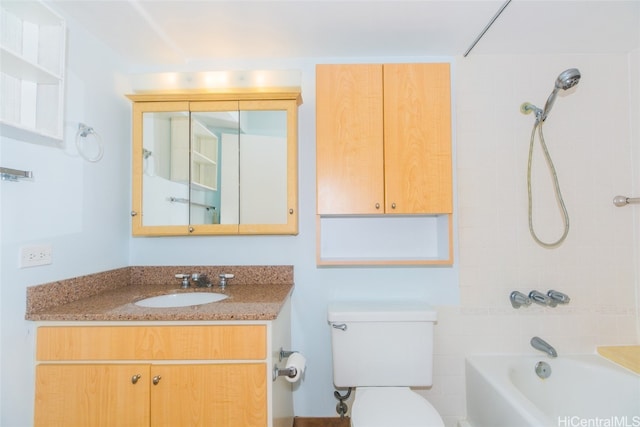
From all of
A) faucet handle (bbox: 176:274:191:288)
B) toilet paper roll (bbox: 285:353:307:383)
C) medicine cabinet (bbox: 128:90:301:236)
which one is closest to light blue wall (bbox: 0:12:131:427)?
medicine cabinet (bbox: 128:90:301:236)

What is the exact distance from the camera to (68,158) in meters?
1.34

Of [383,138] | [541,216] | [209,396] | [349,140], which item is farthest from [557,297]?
[209,396]

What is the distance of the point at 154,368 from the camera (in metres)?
1.10

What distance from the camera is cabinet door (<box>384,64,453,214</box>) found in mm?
1505

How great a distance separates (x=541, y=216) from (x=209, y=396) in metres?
1.92

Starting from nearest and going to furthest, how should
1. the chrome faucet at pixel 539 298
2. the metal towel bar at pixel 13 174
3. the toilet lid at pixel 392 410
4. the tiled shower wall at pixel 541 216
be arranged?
1. the metal towel bar at pixel 13 174
2. the toilet lid at pixel 392 410
3. the chrome faucet at pixel 539 298
4. the tiled shower wall at pixel 541 216

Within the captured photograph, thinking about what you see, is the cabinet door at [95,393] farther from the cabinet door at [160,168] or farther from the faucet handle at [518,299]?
the faucet handle at [518,299]

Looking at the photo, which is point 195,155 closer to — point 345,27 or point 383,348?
point 345,27

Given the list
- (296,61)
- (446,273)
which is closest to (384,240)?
Result: (446,273)

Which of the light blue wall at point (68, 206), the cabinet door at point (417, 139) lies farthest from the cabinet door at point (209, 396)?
the cabinet door at point (417, 139)

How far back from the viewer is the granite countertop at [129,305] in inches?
43.7

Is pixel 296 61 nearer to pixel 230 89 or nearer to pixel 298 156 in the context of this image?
pixel 230 89

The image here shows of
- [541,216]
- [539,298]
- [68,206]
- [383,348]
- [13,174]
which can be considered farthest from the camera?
[541,216]

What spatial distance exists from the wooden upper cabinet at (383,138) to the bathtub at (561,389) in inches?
35.3
